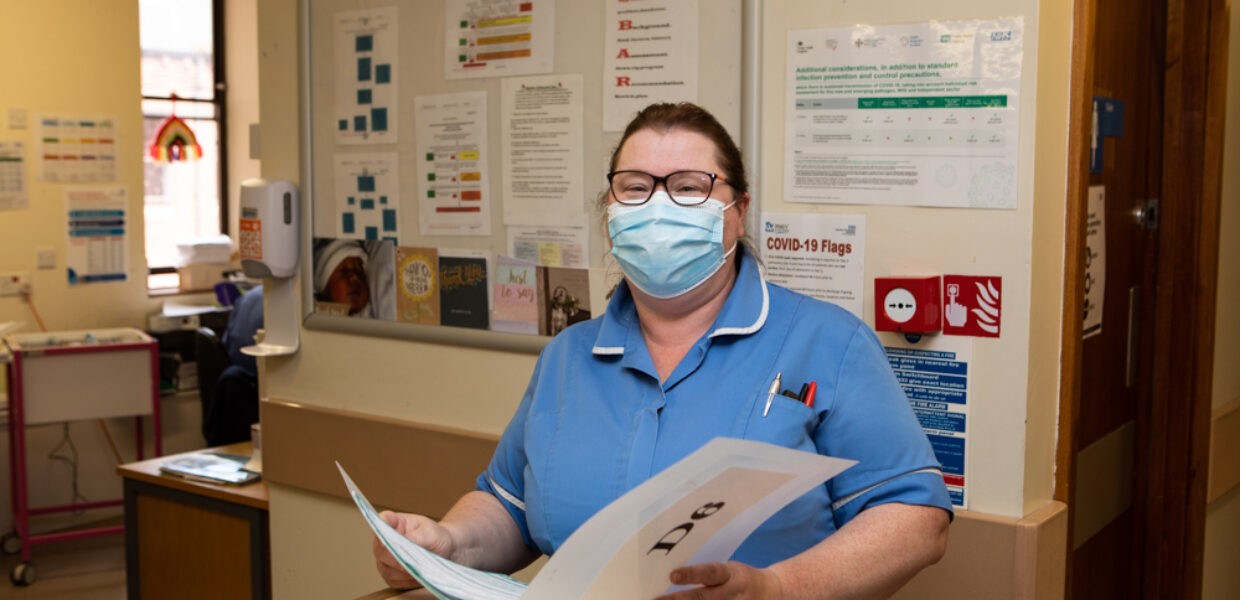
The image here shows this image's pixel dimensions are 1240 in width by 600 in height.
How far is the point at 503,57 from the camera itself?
2.35 metres

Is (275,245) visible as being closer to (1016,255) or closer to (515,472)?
(515,472)

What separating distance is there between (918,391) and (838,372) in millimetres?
570

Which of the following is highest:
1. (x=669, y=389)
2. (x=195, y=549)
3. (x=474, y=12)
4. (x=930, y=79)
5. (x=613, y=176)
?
(x=474, y=12)

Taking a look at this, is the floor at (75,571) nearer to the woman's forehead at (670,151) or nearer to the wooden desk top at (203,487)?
the wooden desk top at (203,487)

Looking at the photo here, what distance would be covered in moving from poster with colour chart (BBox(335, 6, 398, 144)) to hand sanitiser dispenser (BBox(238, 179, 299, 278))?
0.22 metres

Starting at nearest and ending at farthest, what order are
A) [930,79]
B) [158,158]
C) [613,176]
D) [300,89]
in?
1. [613,176]
2. [930,79]
3. [300,89]
4. [158,158]

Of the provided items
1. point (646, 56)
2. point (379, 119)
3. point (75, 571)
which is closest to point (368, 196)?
point (379, 119)

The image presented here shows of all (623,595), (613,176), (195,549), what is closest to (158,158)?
(195,549)

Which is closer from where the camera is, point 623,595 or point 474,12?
point 623,595

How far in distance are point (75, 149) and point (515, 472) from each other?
468cm

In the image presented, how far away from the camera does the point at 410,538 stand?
4.46 ft

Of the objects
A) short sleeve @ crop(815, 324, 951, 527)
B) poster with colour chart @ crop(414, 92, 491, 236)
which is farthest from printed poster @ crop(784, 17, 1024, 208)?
poster with colour chart @ crop(414, 92, 491, 236)

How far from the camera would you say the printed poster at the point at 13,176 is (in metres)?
5.04

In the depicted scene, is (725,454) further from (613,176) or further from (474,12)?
(474,12)
